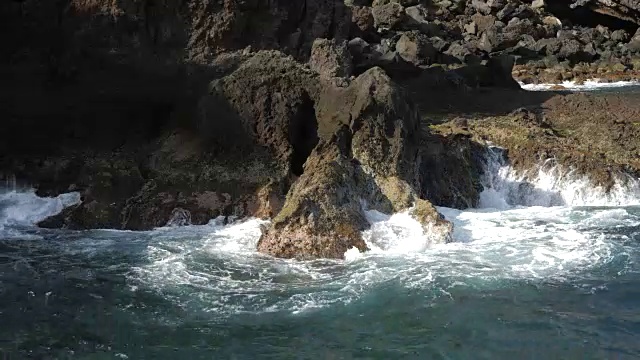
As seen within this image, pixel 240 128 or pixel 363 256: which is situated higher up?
pixel 240 128

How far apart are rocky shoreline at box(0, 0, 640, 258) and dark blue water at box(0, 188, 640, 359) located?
69cm

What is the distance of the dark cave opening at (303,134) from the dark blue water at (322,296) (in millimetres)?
1837

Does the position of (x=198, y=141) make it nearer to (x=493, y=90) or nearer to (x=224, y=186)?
(x=224, y=186)

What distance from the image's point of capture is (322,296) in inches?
407

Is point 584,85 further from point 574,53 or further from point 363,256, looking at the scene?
point 363,256

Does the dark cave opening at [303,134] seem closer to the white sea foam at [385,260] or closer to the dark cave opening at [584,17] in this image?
the white sea foam at [385,260]

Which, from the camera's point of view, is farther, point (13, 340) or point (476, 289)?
point (476, 289)

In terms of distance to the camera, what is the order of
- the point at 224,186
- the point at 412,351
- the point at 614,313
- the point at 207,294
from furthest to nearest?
the point at 224,186 → the point at 207,294 → the point at 614,313 → the point at 412,351

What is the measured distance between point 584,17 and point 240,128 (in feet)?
175

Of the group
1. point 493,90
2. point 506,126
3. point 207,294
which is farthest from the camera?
point 493,90

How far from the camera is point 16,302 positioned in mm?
10281


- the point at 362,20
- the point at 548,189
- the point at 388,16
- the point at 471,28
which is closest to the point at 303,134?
the point at 548,189

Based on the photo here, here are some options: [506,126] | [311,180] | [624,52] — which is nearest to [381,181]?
[311,180]

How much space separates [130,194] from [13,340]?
5578mm
